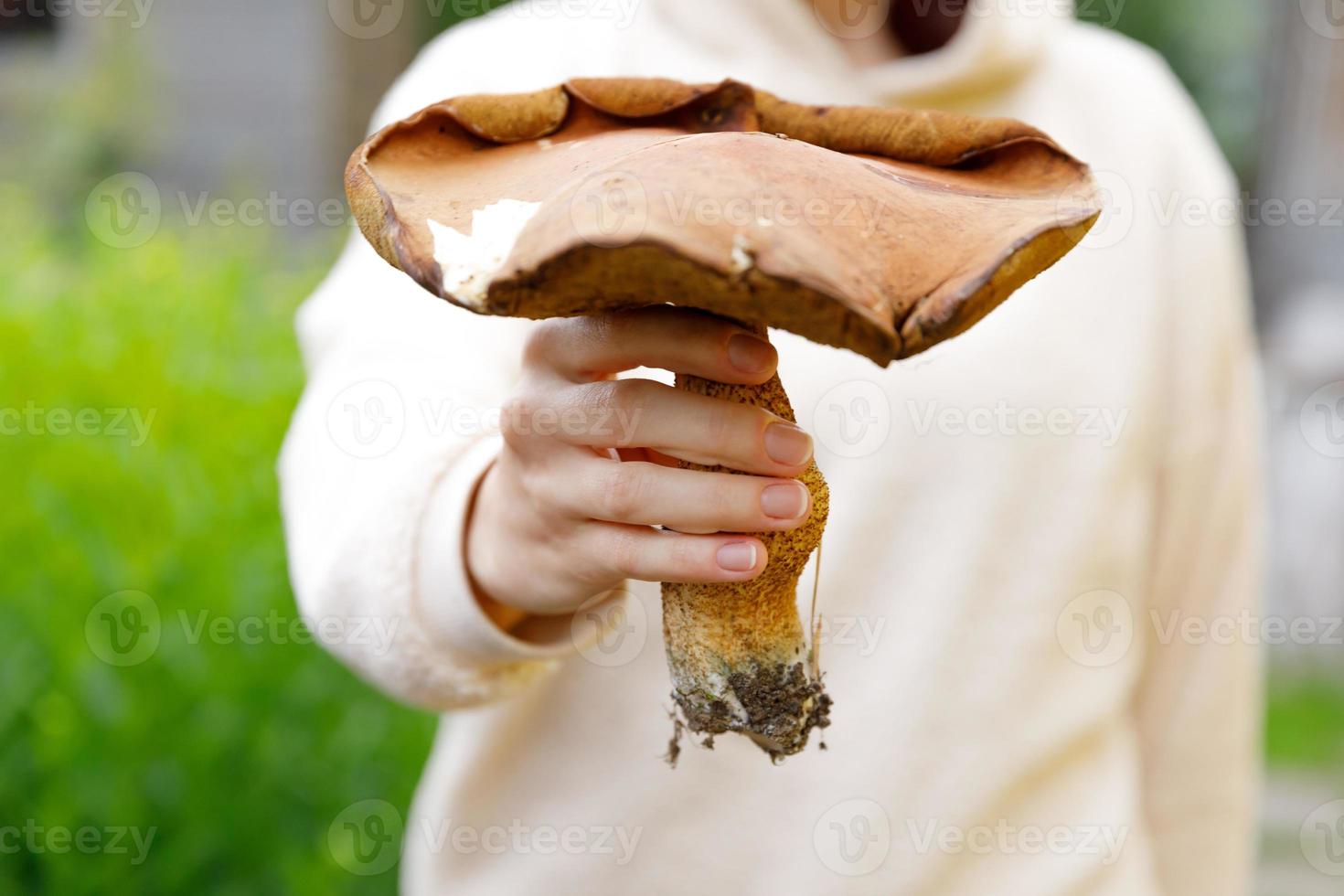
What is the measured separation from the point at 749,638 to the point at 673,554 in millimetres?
102

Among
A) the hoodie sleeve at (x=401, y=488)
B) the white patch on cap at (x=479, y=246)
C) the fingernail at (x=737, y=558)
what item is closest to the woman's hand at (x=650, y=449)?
the fingernail at (x=737, y=558)

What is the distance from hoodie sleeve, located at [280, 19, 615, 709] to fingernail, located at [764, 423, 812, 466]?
377 mm

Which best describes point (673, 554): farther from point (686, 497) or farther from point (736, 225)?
point (736, 225)

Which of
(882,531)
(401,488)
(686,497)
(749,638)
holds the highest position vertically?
(686,497)

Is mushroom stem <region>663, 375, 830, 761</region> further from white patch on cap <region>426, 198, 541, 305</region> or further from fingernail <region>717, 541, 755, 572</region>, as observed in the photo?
white patch on cap <region>426, 198, 541, 305</region>

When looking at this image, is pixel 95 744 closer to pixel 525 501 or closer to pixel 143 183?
pixel 525 501

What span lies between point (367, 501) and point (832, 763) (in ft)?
2.06

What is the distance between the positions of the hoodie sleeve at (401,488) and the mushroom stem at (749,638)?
0.27 meters

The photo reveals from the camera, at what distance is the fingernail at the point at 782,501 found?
0.85 metres

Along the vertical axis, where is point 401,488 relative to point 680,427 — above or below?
below

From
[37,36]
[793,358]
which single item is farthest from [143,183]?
[793,358]

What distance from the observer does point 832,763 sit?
1.48 metres

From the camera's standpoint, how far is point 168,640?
89.2 inches

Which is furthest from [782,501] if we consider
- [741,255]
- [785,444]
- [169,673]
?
[169,673]
